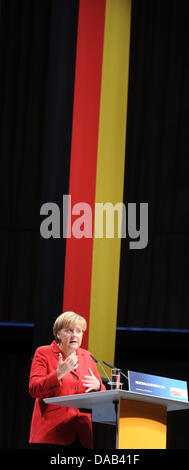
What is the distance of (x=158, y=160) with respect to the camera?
682 centimetres

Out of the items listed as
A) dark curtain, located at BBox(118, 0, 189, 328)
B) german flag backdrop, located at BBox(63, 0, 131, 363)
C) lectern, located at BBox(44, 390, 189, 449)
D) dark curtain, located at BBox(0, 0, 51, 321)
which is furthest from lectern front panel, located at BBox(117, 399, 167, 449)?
dark curtain, located at BBox(0, 0, 51, 321)

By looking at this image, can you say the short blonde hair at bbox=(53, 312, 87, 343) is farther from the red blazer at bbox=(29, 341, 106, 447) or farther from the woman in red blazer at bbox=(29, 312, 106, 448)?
the red blazer at bbox=(29, 341, 106, 447)

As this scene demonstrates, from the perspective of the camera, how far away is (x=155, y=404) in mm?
2631

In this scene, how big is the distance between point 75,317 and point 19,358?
4048 mm

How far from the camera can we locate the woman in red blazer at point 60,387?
280 centimetres

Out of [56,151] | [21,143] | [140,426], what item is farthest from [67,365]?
[21,143]

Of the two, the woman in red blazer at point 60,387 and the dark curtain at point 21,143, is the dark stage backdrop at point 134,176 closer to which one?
the dark curtain at point 21,143

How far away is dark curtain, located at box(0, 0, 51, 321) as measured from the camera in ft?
22.5

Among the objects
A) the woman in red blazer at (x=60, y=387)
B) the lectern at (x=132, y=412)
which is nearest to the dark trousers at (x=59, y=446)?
the woman in red blazer at (x=60, y=387)

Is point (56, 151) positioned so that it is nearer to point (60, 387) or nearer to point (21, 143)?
point (60, 387)

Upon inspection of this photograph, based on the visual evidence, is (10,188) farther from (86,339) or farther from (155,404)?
(155,404)

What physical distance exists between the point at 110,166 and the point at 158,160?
2802 millimetres
